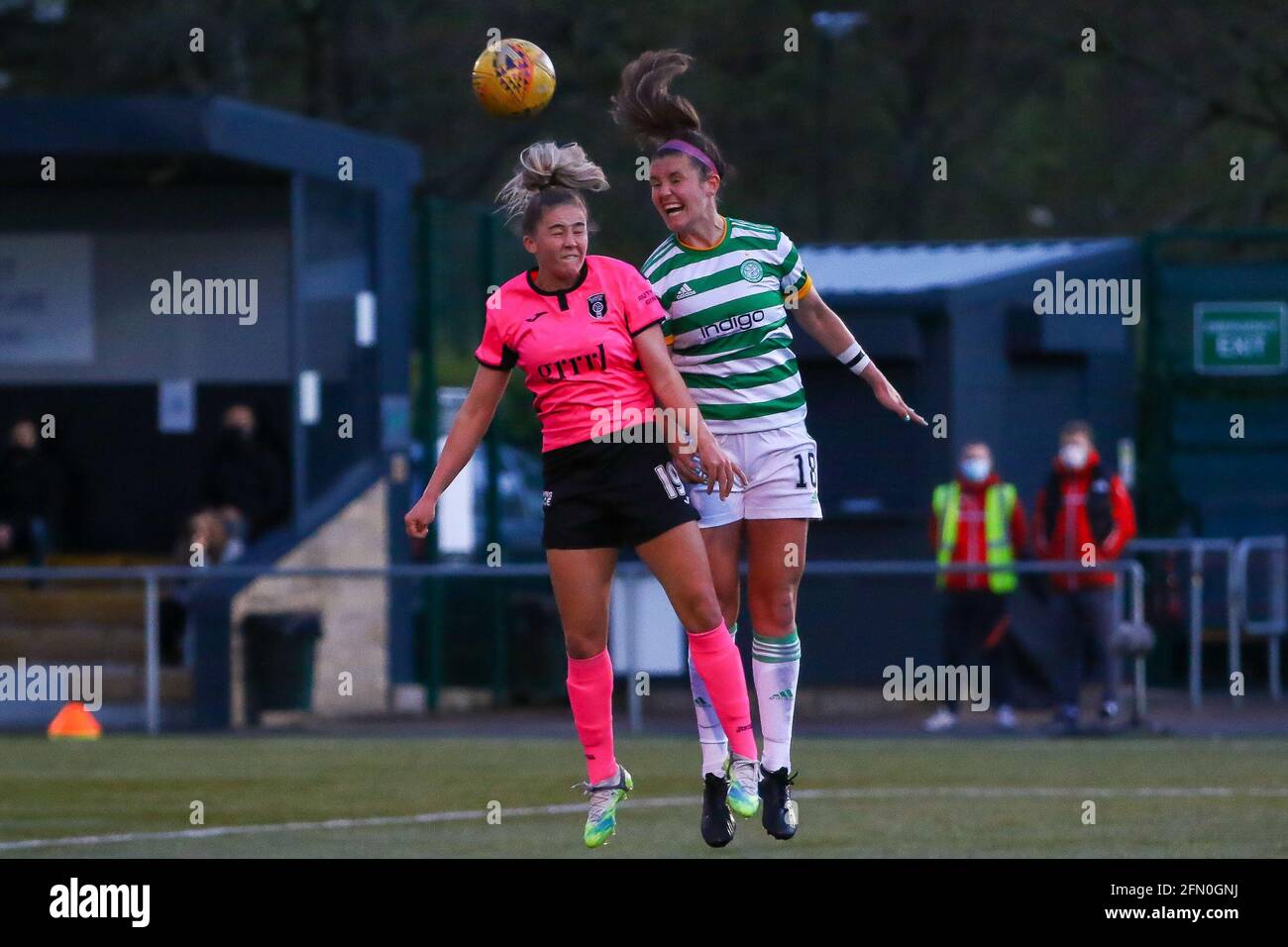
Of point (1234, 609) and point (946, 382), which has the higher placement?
point (946, 382)

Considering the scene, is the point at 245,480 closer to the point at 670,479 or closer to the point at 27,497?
the point at 27,497

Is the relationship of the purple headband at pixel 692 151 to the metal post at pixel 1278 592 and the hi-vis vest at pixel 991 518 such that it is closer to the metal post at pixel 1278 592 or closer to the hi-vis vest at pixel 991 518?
the hi-vis vest at pixel 991 518

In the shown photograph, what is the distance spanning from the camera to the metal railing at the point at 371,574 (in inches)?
666

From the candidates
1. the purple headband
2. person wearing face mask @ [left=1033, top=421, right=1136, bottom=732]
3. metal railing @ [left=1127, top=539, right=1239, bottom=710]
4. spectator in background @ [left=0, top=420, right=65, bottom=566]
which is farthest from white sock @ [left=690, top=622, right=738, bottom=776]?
spectator in background @ [left=0, top=420, right=65, bottom=566]

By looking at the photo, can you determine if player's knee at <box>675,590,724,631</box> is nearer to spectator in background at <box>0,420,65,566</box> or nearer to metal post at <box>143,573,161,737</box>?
metal post at <box>143,573,161,737</box>

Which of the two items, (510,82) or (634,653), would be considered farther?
(634,653)

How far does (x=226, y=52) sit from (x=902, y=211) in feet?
36.5

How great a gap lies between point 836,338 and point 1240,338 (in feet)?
41.0

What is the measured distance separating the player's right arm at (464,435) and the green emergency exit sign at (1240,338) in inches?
522

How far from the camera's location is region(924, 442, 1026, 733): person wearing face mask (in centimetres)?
1739

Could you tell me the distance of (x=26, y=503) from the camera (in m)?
20.5

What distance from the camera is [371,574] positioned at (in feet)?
57.2

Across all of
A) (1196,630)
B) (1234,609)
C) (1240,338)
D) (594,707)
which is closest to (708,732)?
(594,707)

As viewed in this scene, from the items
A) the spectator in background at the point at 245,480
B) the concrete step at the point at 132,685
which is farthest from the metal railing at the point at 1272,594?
the concrete step at the point at 132,685
